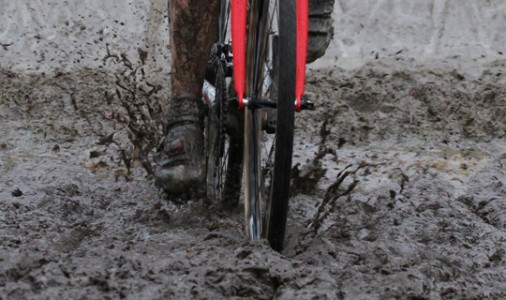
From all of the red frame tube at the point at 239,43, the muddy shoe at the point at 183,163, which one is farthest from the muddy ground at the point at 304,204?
the red frame tube at the point at 239,43

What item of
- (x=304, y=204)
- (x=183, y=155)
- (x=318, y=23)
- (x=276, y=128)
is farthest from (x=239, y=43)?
(x=304, y=204)

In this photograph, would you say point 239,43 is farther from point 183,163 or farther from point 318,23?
point 183,163

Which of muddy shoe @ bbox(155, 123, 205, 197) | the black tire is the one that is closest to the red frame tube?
the black tire

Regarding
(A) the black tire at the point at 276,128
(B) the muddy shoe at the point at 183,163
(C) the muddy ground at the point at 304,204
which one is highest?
(A) the black tire at the point at 276,128

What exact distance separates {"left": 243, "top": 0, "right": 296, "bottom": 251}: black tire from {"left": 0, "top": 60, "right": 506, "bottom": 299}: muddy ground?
0.32 ft

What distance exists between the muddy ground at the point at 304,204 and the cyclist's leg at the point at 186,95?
12 centimetres

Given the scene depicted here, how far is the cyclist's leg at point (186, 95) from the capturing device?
3.14 meters

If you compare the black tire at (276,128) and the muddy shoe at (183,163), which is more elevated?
the black tire at (276,128)

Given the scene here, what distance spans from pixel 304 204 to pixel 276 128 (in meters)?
1.23

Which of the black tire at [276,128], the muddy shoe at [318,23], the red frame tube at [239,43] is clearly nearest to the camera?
the black tire at [276,128]

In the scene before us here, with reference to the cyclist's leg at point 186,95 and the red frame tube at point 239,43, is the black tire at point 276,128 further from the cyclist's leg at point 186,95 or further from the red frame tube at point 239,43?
the cyclist's leg at point 186,95

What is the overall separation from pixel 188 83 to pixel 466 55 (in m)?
3.08

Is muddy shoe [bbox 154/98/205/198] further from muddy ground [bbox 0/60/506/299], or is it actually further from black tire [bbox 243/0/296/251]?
black tire [bbox 243/0/296/251]

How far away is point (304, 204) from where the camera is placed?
3531mm
